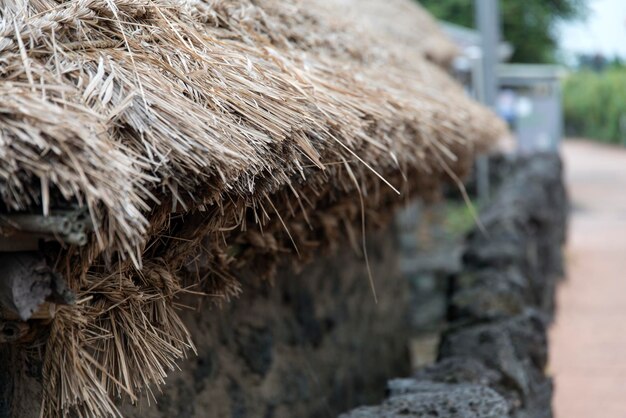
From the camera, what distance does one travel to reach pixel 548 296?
710 centimetres

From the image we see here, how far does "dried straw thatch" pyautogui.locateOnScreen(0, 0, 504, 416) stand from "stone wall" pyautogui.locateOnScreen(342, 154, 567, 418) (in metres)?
0.74

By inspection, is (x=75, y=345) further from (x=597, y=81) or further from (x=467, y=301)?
(x=597, y=81)

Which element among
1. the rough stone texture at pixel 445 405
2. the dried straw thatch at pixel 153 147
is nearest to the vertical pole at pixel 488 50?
the dried straw thatch at pixel 153 147

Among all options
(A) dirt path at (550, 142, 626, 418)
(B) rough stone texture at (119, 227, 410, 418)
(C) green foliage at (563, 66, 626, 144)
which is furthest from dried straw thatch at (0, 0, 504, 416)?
(C) green foliage at (563, 66, 626, 144)

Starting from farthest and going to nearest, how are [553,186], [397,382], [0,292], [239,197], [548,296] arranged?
[553,186]
[548,296]
[397,382]
[239,197]
[0,292]

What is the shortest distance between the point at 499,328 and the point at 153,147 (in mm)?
2515

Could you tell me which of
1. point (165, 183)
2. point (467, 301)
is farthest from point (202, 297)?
point (467, 301)

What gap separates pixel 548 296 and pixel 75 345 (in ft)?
18.5

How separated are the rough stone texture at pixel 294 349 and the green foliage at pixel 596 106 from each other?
18.4 m

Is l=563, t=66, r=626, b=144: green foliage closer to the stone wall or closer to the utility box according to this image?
the utility box

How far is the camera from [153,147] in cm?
183

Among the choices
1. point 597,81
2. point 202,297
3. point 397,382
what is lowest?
point 597,81

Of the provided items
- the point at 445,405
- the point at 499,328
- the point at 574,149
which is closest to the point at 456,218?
the point at 499,328

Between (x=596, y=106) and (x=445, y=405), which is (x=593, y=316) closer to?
(x=445, y=405)
